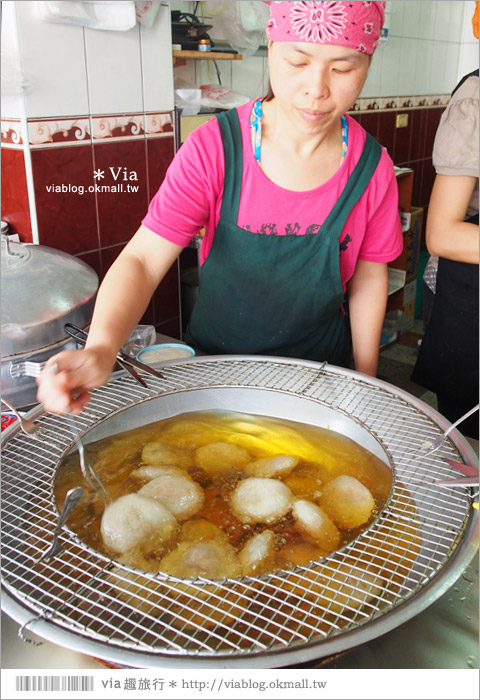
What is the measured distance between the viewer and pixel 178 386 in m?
1.31

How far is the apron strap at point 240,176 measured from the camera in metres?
1.56

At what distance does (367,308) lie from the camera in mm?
1786

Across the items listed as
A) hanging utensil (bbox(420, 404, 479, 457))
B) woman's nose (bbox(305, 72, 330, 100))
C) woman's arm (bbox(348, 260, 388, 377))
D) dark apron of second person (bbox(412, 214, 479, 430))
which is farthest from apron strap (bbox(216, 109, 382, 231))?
hanging utensil (bbox(420, 404, 479, 457))

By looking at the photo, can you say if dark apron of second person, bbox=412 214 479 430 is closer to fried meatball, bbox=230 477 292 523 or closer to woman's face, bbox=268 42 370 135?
woman's face, bbox=268 42 370 135

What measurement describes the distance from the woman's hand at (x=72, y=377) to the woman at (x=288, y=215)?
0.09 metres

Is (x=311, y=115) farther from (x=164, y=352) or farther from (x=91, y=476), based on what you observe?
(x=91, y=476)

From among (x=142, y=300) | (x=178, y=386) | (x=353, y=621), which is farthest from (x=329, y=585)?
(x=142, y=300)

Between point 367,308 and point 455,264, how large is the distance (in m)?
0.45

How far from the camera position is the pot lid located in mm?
1431

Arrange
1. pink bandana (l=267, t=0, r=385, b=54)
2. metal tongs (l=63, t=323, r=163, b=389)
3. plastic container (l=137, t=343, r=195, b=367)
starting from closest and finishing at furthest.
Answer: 1. pink bandana (l=267, t=0, r=385, b=54)
2. metal tongs (l=63, t=323, r=163, b=389)
3. plastic container (l=137, t=343, r=195, b=367)

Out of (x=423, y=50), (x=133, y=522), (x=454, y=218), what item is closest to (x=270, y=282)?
(x=454, y=218)

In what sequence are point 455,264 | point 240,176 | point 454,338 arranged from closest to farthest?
point 240,176 → point 455,264 → point 454,338

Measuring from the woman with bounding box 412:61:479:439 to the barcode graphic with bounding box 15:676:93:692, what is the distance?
150cm

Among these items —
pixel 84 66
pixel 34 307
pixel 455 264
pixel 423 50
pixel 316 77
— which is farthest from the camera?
pixel 423 50
